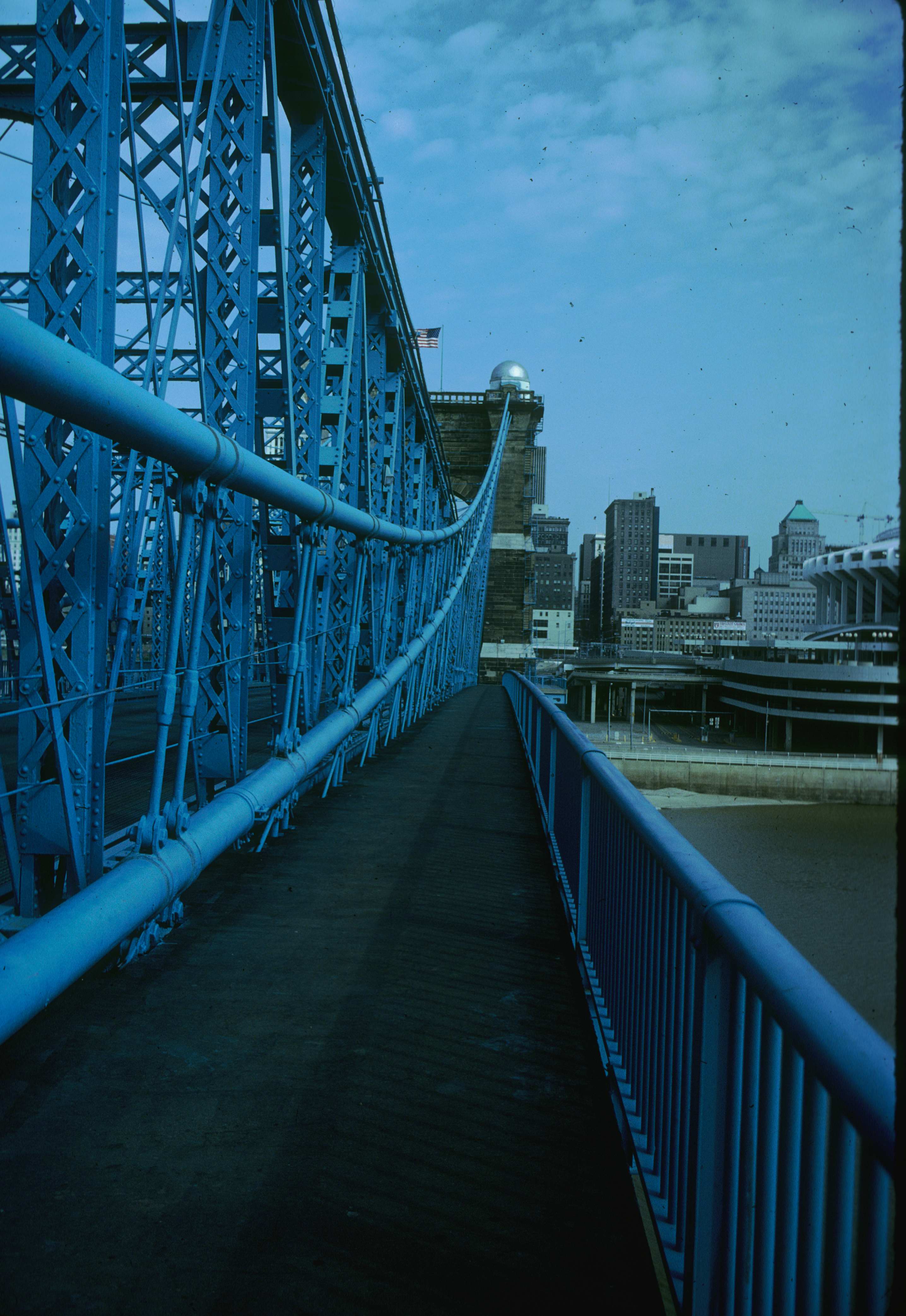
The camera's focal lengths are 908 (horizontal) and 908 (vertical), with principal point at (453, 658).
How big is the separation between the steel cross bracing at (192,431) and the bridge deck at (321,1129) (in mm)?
538

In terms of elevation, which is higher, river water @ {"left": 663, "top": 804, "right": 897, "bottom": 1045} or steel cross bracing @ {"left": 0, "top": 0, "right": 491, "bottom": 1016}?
steel cross bracing @ {"left": 0, "top": 0, "right": 491, "bottom": 1016}

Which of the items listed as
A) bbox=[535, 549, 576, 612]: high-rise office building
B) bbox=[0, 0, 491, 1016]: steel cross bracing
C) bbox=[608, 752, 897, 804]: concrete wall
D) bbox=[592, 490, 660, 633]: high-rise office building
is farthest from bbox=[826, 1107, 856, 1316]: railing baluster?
bbox=[592, 490, 660, 633]: high-rise office building

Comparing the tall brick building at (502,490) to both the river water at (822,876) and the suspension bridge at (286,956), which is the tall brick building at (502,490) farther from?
the suspension bridge at (286,956)

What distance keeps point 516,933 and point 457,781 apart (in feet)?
16.4

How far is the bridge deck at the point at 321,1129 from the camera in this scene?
2.11 m

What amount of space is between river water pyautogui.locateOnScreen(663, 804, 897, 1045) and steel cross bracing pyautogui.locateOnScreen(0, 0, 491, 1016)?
4046 mm

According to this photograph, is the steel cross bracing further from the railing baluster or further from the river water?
the river water

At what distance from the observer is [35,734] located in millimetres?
3719

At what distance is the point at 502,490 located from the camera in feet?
141

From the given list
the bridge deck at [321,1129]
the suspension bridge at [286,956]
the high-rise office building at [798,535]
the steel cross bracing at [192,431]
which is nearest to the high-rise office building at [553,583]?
the high-rise office building at [798,535]

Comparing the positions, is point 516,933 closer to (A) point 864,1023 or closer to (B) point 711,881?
(B) point 711,881

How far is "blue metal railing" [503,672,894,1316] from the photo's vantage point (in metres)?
1.18

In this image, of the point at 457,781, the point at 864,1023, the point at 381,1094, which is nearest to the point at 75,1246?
the point at 381,1094

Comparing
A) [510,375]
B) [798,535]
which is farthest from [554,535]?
[798,535]
